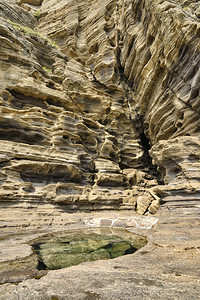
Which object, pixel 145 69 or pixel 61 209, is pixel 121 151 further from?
pixel 61 209

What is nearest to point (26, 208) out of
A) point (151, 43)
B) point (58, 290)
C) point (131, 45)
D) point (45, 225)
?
point (45, 225)

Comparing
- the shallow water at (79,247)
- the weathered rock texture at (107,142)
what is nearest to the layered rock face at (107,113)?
the weathered rock texture at (107,142)

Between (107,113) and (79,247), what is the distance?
2253 cm

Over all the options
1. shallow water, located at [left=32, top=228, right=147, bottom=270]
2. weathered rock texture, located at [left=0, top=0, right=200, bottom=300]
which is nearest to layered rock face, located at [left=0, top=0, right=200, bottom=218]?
weathered rock texture, located at [left=0, top=0, right=200, bottom=300]

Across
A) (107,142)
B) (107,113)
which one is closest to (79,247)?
(107,142)

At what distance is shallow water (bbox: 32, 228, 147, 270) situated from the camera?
5.92 meters

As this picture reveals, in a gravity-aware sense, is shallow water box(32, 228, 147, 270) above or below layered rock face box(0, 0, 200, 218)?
below

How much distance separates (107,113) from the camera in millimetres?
27703

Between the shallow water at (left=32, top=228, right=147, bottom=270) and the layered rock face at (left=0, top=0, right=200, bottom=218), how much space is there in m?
5.93

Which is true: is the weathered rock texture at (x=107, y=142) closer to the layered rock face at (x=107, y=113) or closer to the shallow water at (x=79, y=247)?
the layered rock face at (x=107, y=113)

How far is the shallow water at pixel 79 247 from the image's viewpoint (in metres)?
5.92

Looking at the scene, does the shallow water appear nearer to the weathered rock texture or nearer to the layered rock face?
the weathered rock texture

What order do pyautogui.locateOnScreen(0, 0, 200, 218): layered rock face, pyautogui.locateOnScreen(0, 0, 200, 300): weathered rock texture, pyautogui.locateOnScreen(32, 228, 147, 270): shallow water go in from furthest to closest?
pyautogui.locateOnScreen(0, 0, 200, 218): layered rock face, pyautogui.locateOnScreen(32, 228, 147, 270): shallow water, pyautogui.locateOnScreen(0, 0, 200, 300): weathered rock texture

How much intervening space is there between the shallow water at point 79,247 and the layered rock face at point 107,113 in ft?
19.4
